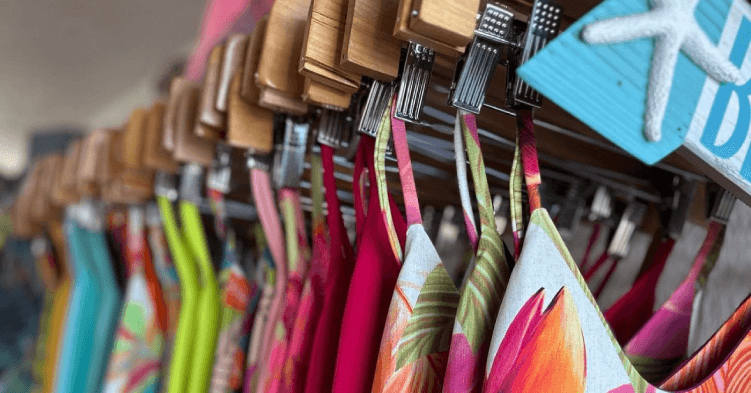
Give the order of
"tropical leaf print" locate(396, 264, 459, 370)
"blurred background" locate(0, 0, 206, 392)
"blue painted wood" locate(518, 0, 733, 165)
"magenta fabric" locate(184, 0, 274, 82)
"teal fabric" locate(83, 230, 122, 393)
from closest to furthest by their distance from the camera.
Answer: "blue painted wood" locate(518, 0, 733, 165), "tropical leaf print" locate(396, 264, 459, 370), "teal fabric" locate(83, 230, 122, 393), "magenta fabric" locate(184, 0, 274, 82), "blurred background" locate(0, 0, 206, 392)

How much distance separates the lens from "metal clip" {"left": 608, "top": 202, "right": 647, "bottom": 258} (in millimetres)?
674

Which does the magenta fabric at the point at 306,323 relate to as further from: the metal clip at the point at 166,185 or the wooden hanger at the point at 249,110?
the metal clip at the point at 166,185

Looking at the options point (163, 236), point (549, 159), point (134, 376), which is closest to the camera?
point (549, 159)

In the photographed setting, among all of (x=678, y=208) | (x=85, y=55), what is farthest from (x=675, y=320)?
(x=85, y=55)

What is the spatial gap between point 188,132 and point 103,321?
0.42 m

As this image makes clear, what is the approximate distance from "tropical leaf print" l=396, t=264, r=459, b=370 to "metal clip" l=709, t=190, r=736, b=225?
0.23m

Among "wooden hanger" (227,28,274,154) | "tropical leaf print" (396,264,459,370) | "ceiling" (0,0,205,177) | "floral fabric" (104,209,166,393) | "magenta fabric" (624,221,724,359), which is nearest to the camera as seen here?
"tropical leaf print" (396,264,459,370)

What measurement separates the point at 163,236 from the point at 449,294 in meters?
0.67

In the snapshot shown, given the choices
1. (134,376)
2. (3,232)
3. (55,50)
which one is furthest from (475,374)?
(55,50)

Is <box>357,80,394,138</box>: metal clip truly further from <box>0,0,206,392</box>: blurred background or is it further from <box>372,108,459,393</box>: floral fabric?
<box>0,0,206,392</box>: blurred background

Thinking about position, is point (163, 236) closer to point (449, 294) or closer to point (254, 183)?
point (254, 183)

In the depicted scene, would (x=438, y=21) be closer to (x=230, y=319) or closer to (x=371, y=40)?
(x=371, y=40)

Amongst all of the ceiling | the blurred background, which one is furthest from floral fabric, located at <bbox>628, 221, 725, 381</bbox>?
the ceiling

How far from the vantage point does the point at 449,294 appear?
42 cm
